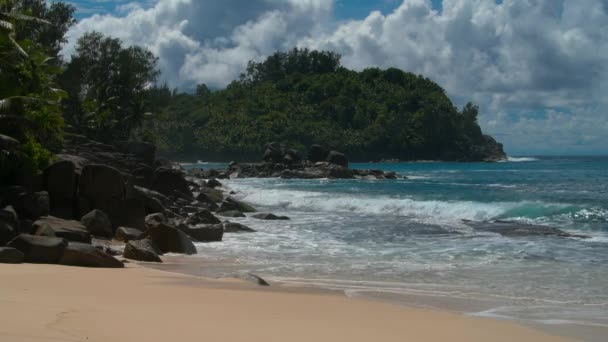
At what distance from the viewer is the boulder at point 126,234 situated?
1641 centimetres

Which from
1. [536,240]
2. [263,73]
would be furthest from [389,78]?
[536,240]

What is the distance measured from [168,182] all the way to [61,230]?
14838 mm

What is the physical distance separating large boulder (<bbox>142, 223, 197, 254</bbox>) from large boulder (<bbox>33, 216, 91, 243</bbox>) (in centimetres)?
164

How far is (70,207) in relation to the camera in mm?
17797

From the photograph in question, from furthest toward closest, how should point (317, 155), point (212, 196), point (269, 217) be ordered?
1. point (317, 155)
2. point (212, 196)
3. point (269, 217)

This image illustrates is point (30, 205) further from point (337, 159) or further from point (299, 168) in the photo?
point (337, 159)

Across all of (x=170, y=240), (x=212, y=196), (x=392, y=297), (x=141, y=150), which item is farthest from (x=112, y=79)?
(x=392, y=297)

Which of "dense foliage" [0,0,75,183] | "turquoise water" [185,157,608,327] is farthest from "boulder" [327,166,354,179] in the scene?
"dense foliage" [0,0,75,183]

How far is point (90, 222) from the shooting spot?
53.6 ft

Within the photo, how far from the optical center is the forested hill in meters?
124

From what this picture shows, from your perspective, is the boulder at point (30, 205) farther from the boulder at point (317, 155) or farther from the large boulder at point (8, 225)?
the boulder at point (317, 155)

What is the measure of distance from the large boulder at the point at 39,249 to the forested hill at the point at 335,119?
10661 cm

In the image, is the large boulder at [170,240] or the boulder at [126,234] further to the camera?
the boulder at [126,234]

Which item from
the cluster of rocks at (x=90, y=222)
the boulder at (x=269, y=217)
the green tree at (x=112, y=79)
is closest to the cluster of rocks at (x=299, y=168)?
the green tree at (x=112, y=79)
